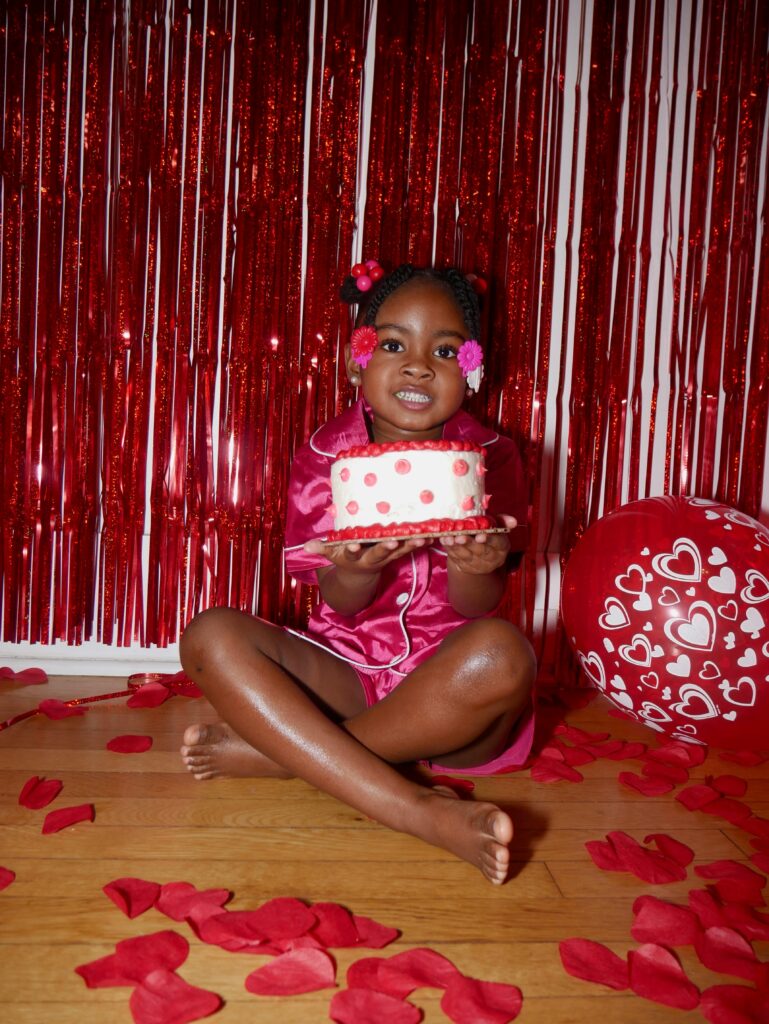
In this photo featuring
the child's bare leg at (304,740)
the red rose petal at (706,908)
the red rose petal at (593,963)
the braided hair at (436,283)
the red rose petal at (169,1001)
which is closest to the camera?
the red rose petal at (169,1001)

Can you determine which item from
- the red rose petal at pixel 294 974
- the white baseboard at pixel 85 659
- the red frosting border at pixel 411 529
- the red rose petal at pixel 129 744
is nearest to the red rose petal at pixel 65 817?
the red rose petal at pixel 129 744

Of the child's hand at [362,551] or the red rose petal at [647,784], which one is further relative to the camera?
the red rose petal at [647,784]

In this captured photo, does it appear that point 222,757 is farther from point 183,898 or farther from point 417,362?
point 417,362

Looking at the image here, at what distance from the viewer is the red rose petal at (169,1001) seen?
0.93 metres

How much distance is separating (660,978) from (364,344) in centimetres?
115

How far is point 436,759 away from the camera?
1.65 m

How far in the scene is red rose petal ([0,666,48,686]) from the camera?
219 centimetres

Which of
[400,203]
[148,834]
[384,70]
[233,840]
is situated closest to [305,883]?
[233,840]

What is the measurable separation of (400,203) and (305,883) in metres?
1.62

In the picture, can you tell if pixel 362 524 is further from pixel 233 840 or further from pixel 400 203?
pixel 400 203

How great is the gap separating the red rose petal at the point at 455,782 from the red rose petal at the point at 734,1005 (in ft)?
2.04

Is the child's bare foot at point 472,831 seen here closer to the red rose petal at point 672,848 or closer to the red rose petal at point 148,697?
the red rose petal at point 672,848

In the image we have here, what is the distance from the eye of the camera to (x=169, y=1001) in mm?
957

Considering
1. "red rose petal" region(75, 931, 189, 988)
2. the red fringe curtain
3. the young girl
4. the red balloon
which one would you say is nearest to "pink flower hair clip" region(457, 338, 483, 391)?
the young girl
